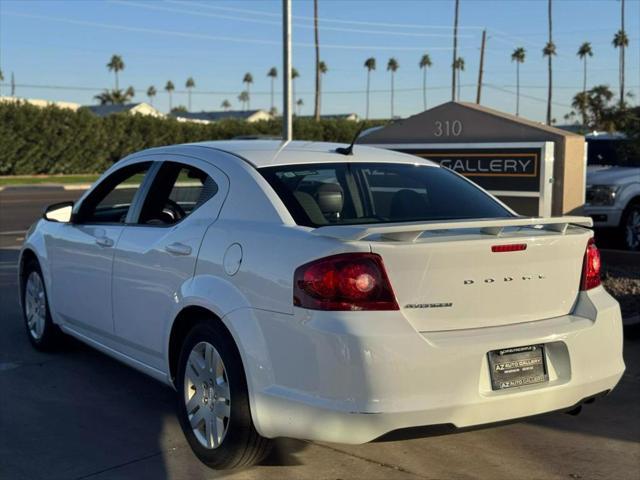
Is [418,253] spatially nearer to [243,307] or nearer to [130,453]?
[243,307]

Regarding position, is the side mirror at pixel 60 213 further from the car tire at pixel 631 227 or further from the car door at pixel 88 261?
the car tire at pixel 631 227

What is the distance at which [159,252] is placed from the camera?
470 cm

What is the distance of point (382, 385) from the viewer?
11.5 ft

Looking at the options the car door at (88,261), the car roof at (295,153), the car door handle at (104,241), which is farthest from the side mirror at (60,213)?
the car roof at (295,153)

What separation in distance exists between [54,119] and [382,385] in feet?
122

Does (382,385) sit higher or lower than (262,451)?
higher

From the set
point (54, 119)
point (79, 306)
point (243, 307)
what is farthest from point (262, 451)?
point (54, 119)

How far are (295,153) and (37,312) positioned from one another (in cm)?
297

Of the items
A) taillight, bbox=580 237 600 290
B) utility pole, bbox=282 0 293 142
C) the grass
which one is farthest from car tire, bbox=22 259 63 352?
the grass

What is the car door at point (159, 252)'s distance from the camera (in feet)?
14.8

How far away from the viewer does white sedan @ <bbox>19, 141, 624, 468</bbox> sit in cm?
356

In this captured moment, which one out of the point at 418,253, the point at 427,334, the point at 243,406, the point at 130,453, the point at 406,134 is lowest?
the point at 130,453

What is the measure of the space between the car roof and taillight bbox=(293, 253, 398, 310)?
112 cm

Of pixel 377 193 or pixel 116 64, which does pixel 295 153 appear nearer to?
pixel 377 193
